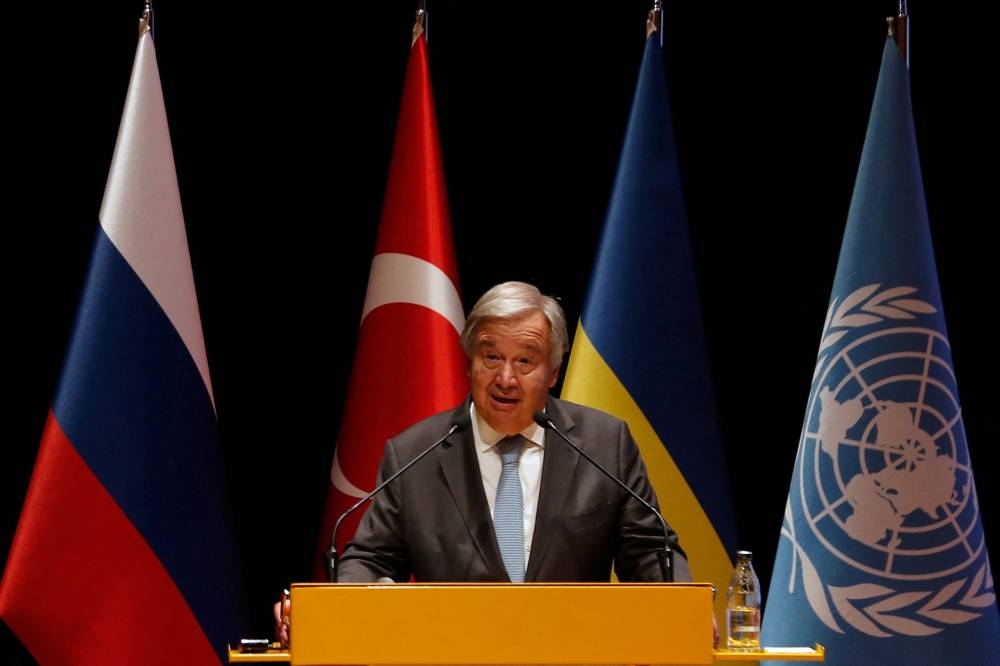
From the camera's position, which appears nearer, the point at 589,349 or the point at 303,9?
the point at 589,349

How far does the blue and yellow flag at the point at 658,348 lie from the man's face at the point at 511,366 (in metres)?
0.95

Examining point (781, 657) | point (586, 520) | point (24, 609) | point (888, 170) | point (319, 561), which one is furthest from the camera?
point (319, 561)

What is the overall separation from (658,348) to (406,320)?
71 cm

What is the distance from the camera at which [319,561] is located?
141 inches

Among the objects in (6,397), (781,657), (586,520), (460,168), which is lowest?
(781,657)

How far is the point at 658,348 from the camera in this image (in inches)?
139

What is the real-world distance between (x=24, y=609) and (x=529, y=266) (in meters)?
1.75

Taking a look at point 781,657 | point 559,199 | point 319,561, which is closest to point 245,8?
point 559,199

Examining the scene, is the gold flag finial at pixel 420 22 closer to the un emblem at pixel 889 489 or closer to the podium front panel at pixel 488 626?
the un emblem at pixel 889 489

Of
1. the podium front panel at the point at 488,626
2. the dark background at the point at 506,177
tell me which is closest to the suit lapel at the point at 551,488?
the podium front panel at the point at 488,626

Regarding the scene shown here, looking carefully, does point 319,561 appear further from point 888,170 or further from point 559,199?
point 888,170

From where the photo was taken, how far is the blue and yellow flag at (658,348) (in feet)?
11.5

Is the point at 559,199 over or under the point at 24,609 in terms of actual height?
over

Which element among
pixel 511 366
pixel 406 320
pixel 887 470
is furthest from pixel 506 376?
pixel 887 470
